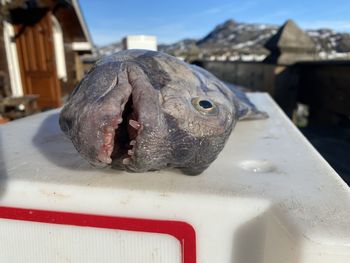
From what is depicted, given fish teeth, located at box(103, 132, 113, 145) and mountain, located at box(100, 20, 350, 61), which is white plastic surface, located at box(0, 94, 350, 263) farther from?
mountain, located at box(100, 20, 350, 61)

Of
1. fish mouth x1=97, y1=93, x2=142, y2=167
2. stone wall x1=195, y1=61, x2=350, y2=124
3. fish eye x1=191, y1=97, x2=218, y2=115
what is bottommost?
stone wall x1=195, y1=61, x2=350, y2=124

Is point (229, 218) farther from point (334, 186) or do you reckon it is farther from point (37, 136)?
point (37, 136)

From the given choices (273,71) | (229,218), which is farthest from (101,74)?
(273,71)

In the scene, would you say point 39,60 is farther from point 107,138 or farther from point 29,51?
point 107,138

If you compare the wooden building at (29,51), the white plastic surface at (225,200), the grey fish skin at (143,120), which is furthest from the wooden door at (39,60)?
the grey fish skin at (143,120)

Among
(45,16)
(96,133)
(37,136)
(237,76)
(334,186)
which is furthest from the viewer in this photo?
(237,76)

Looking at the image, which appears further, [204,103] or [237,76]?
[237,76]

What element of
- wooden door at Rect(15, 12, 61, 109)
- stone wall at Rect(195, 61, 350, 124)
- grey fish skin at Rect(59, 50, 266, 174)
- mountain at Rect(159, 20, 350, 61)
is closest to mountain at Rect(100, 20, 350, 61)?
mountain at Rect(159, 20, 350, 61)
